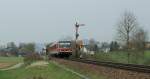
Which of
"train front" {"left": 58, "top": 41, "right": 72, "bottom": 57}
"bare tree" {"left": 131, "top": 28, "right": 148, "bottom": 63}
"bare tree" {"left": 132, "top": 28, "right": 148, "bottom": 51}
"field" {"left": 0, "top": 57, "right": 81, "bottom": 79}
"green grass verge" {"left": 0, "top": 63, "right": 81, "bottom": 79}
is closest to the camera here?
"green grass verge" {"left": 0, "top": 63, "right": 81, "bottom": 79}

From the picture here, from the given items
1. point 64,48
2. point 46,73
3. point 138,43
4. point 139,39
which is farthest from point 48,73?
point 139,39

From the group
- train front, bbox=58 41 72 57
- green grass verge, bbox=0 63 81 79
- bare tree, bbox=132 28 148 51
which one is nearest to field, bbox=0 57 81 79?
green grass verge, bbox=0 63 81 79

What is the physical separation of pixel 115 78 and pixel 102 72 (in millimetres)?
3586

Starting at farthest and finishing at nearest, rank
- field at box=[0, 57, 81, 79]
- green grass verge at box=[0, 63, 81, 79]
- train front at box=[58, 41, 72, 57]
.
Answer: train front at box=[58, 41, 72, 57] < field at box=[0, 57, 81, 79] < green grass verge at box=[0, 63, 81, 79]

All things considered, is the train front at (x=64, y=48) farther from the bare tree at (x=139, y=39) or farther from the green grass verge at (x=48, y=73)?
the green grass verge at (x=48, y=73)

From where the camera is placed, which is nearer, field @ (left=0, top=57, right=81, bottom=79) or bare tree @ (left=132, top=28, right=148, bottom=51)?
field @ (left=0, top=57, right=81, bottom=79)

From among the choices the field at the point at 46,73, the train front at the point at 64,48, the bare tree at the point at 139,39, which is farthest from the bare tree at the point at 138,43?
the field at the point at 46,73

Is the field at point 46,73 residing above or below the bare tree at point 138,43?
below

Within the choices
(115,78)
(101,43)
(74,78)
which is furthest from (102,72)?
(101,43)

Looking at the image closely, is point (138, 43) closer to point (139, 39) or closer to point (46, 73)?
point (139, 39)

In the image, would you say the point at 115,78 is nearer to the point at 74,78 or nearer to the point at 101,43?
the point at 74,78

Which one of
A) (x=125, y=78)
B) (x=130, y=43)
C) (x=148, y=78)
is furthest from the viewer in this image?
(x=130, y=43)

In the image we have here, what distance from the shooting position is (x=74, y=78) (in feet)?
81.9

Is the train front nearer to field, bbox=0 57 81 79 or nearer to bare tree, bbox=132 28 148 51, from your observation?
bare tree, bbox=132 28 148 51
